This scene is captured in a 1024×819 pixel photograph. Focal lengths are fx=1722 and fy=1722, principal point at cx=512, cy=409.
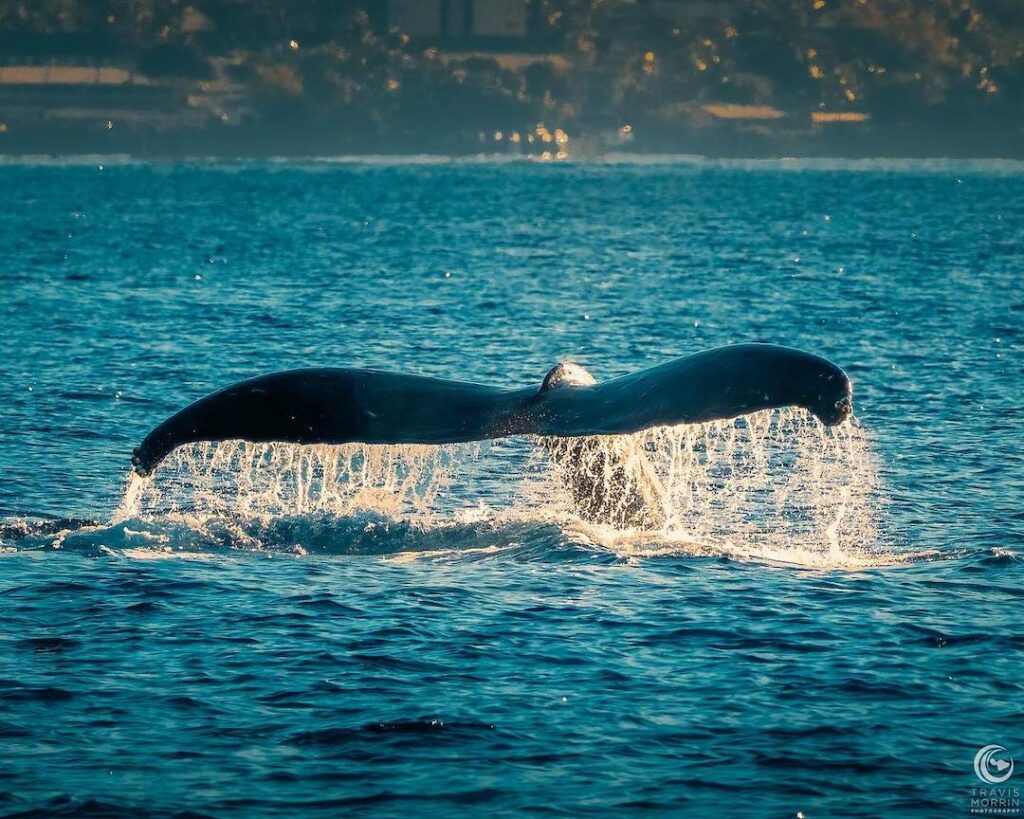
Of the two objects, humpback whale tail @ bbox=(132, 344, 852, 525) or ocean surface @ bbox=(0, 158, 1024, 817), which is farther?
humpback whale tail @ bbox=(132, 344, 852, 525)

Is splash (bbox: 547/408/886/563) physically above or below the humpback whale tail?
below

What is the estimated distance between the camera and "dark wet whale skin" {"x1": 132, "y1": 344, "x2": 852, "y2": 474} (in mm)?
10539

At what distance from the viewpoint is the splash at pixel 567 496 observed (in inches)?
563

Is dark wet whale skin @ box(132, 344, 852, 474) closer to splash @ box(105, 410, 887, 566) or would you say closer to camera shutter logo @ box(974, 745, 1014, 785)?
splash @ box(105, 410, 887, 566)

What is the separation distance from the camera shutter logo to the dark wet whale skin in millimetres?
2544

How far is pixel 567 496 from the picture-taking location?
634 inches

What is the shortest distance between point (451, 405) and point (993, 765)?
160 inches

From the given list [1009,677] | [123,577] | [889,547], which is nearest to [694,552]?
[889,547]

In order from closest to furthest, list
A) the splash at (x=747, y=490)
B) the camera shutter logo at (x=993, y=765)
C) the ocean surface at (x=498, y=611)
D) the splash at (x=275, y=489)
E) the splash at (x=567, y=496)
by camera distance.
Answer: the camera shutter logo at (x=993, y=765), the ocean surface at (x=498, y=611), the splash at (x=747, y=490), the splash at (x=567, y=496), the splash at (x=275, y=489)

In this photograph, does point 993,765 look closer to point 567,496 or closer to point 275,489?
point 567,496

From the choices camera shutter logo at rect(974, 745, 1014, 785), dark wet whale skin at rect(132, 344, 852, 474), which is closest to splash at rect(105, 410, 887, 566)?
dark wet whale skin at rect(132, 344, 852, 474)

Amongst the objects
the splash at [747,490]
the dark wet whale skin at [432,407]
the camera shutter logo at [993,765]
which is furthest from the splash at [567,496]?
the camera shutter logo at [993,765]

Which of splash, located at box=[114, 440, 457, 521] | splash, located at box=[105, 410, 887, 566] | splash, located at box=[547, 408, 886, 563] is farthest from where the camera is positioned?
splash, located at box=[114, 440, 457, 521]

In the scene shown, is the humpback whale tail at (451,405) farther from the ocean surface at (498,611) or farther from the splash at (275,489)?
the splash at (275,489)
